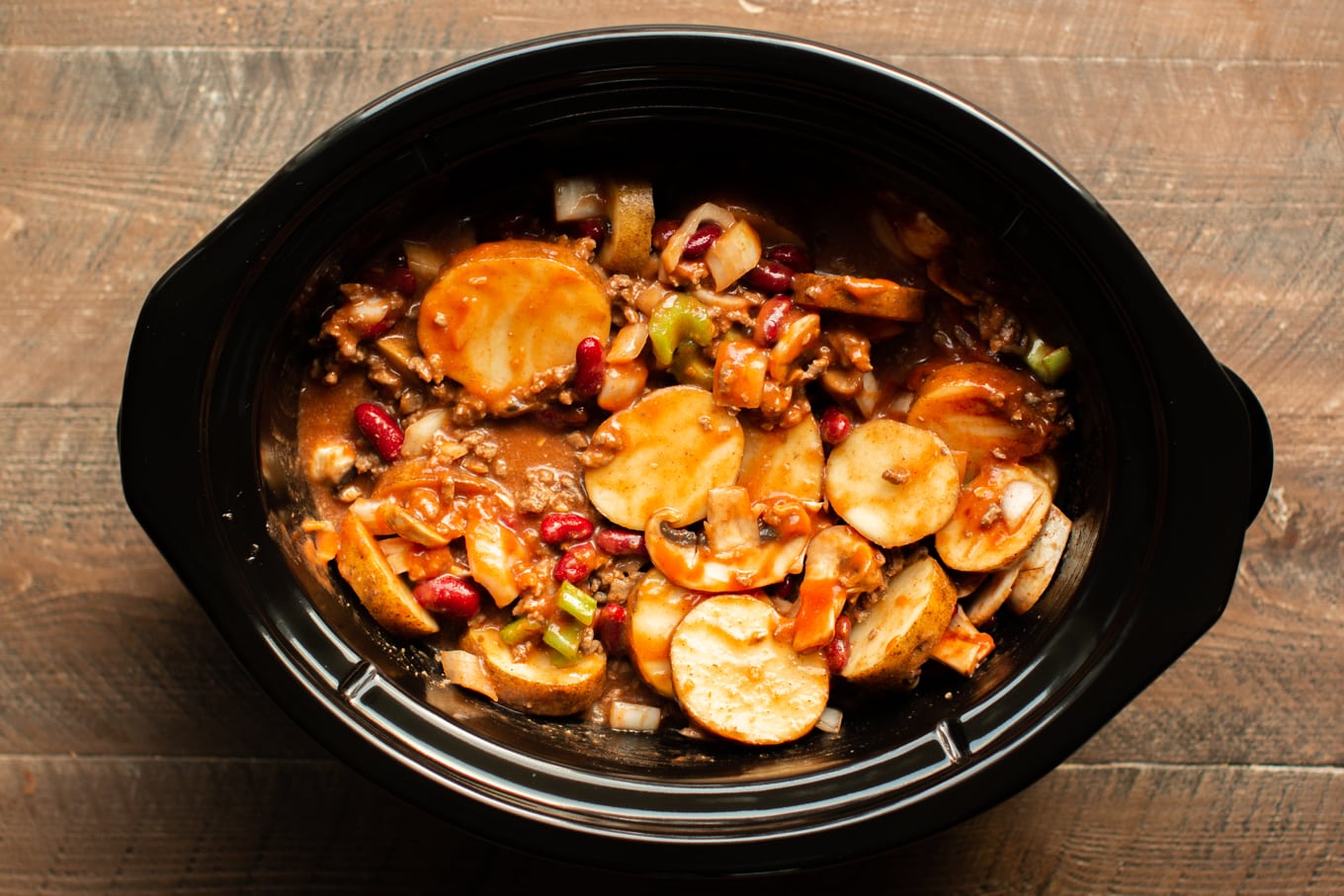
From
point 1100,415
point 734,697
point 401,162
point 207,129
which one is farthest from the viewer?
point 207,129

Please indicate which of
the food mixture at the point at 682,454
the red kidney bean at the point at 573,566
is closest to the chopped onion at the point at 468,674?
the food mixture at the point at 682,454

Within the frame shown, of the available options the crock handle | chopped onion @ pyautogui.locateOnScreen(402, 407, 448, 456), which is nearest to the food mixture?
chopped onion @ pyautogui.locateOnScreen(402, 407, 448, 456)

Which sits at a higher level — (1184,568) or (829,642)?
(1184,568)

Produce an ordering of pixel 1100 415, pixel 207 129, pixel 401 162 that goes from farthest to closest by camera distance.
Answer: pixel 207 129
pixel 1100 415
pixel 401 162

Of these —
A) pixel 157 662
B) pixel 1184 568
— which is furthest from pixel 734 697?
pixel 157 662

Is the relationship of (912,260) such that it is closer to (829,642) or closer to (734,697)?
(829,642)

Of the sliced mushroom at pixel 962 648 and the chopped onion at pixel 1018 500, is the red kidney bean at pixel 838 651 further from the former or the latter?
the chopped onion at pixel 1018 500

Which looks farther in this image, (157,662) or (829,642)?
(157,662)
